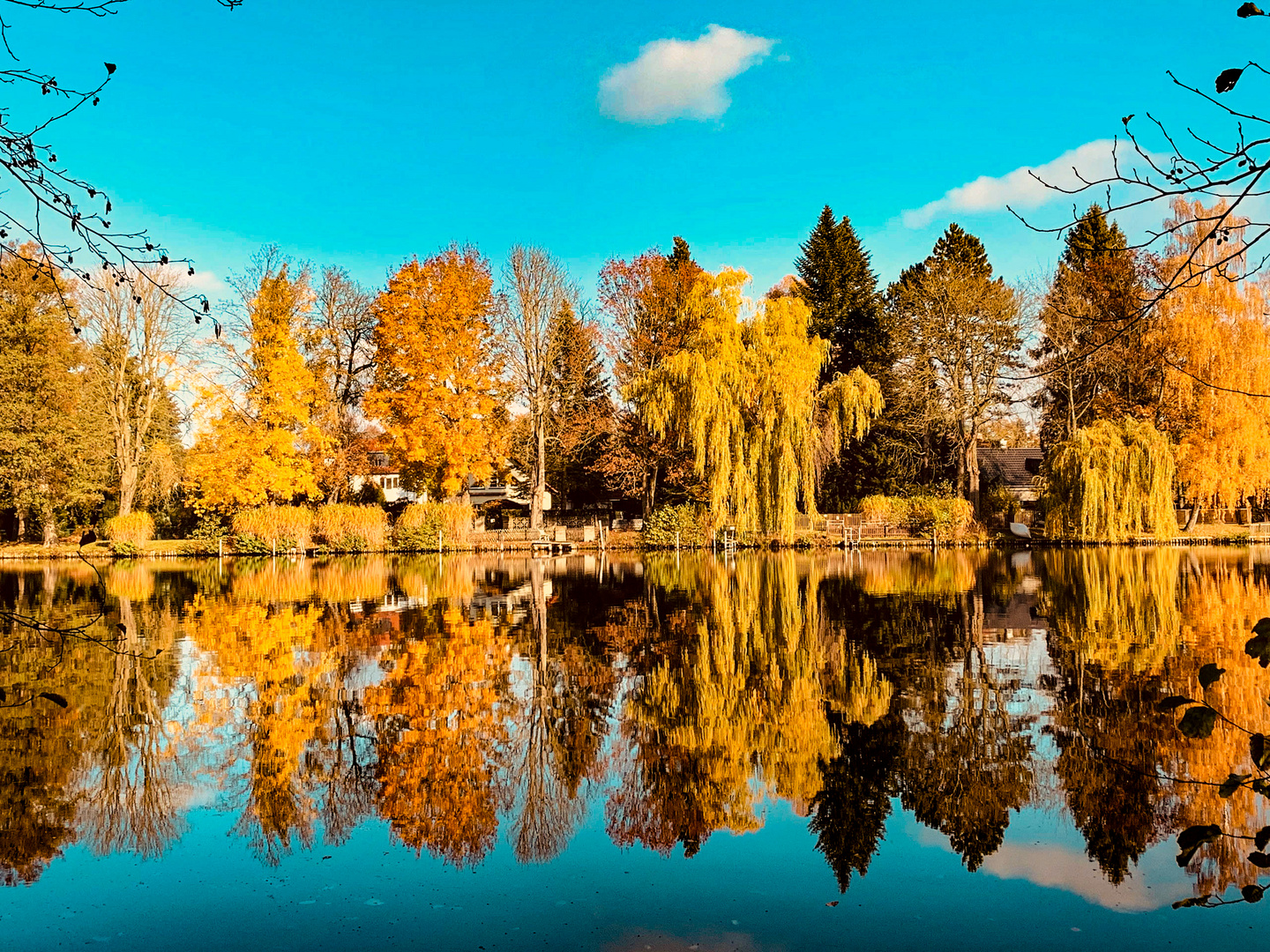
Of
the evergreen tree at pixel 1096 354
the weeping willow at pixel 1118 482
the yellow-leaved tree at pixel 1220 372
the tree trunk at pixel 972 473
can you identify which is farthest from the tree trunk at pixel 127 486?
the yellow-leaved tree at pixel 1220 372

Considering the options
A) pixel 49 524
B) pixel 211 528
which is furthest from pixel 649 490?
pixel 49 524

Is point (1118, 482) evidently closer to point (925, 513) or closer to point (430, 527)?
point (925, 513)

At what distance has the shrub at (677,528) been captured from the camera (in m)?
38.9

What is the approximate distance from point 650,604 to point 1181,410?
2975 centimetres

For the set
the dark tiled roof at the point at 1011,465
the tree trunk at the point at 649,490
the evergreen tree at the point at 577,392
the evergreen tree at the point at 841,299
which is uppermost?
the evergreen tree at the point at 841,299

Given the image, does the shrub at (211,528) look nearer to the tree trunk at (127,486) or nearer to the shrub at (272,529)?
the shrub at (272,529)

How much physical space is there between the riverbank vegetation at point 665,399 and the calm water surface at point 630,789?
21.7 m

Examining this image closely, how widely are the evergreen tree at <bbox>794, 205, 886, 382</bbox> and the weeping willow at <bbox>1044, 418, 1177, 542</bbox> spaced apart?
12.6 m

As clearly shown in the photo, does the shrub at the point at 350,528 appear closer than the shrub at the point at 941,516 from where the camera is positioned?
Yes

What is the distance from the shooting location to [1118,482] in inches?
1373

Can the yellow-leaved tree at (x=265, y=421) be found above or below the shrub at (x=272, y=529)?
above

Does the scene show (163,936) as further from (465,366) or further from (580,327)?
(580,327)

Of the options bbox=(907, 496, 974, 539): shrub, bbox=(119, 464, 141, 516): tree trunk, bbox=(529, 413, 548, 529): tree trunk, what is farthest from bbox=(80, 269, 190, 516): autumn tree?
bbox=(907, 496, 974, 539): shrub

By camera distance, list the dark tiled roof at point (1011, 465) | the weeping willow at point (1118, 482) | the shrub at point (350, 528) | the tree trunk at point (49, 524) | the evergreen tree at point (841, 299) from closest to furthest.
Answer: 1. the weeping willow at point (1118, 482)
2. the shrub at point (350, 528)
3. the tree trunk at point (49, 524)
4. the evergreen tree at point (841, 299)
5. the dark tiled roof at point (1011, 465)
